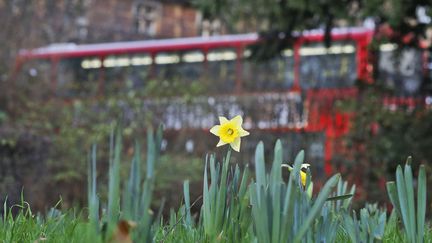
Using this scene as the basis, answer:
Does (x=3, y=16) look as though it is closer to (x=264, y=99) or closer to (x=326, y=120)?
(x=264, y=99)

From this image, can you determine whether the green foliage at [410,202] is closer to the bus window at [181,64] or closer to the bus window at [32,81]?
the bus window at [32,81]

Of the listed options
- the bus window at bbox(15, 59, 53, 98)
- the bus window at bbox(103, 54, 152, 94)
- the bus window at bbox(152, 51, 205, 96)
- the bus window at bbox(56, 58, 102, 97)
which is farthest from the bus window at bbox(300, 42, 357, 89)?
the bus window at bbox(15, 59, 53, 98)

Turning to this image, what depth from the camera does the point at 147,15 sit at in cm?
3136

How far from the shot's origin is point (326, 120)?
1010cm

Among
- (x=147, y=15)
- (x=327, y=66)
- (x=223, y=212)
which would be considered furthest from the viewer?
(x=147, y=15)

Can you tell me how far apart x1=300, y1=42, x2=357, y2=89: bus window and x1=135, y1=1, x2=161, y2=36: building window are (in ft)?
57.1

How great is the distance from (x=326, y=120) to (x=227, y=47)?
5523 mm

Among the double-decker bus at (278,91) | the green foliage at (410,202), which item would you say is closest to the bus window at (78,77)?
the double-decker bus at (278,91)

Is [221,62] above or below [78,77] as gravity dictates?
above

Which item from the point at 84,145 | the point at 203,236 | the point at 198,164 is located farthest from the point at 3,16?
the point at 203,236

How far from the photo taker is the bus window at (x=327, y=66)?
1256 cm

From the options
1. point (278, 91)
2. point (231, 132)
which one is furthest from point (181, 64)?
point (231, 132)

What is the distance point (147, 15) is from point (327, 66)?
19073 millimetres

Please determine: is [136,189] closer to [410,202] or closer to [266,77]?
[410,202]
